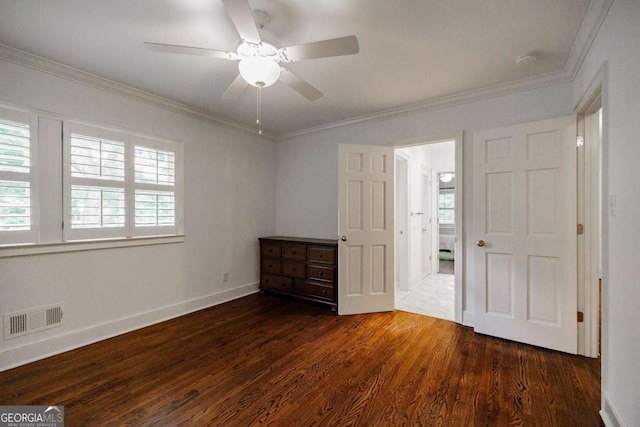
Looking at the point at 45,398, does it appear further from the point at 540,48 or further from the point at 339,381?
the point at 540,48

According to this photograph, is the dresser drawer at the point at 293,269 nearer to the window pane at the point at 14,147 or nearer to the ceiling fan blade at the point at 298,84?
the ceiling fan blade at the point at 298,84

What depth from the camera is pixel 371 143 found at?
374 cm

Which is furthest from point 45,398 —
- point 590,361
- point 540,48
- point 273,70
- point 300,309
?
point 540,48

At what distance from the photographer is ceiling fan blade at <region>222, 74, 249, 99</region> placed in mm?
2102

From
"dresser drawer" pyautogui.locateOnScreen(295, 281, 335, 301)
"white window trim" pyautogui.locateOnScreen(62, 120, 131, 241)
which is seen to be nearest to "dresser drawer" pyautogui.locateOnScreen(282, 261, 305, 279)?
"dresser drawer" pyautogui.locateOnScreen(295, 281, 335, 301)

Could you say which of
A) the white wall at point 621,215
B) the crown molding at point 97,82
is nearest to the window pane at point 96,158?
the crown molding at point 97,82

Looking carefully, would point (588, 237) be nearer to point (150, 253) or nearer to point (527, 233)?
point (527, 233)

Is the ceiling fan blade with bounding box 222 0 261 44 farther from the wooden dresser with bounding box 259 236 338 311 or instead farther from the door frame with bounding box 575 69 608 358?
the door frame with bounding box 575 69 608 358

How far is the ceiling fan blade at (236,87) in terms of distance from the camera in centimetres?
210

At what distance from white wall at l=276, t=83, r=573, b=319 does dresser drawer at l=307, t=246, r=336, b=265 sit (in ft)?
1.70

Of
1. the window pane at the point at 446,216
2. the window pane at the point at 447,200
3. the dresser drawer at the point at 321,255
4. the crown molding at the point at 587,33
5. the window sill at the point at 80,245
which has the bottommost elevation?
the dresser drawer at the point at 321,255

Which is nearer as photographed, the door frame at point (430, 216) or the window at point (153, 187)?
the window at point (153, 187)

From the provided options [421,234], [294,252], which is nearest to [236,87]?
[294,252]

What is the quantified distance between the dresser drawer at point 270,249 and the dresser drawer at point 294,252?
116 mm
